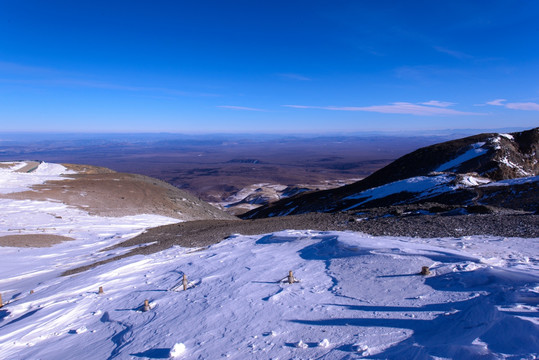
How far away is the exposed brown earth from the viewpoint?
17.8 metres

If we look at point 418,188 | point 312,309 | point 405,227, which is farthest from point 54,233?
point 418,188

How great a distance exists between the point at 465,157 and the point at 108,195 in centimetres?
4095

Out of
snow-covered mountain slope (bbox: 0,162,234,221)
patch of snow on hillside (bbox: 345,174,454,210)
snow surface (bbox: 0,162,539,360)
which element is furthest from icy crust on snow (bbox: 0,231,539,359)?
snow-covered mountain slope (bbox: 0,162,234,221)

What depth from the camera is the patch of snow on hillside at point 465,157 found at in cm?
3478

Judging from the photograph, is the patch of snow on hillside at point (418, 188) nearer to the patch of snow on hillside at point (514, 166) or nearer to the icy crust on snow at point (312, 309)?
the patch of snow on hillside at point (514, 166)

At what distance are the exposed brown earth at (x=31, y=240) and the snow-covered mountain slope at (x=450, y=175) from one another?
19.9 m

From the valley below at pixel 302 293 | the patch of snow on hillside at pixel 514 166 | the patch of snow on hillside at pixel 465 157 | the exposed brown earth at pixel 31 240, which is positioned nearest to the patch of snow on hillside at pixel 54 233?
the valley below at pixel 302 293

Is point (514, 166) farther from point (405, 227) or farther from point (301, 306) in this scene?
point (301, 306)

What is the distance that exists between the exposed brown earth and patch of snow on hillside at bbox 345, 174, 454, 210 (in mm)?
21497

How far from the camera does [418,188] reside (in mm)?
24016

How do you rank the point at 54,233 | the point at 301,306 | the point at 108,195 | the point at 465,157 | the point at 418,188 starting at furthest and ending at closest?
1. the point at 465,157
2. the point at 108,195
3. the point at 418,188
4. the point at 54,233
5. the point at 301,306

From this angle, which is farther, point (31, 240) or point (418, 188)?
point (418, 188)

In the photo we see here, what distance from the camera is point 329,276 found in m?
6.84

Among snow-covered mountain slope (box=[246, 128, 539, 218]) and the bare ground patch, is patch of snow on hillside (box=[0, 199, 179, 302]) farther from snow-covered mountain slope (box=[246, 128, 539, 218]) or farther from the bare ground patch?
snow-covered mountain slope (box=[246, 128, 539, 218])
